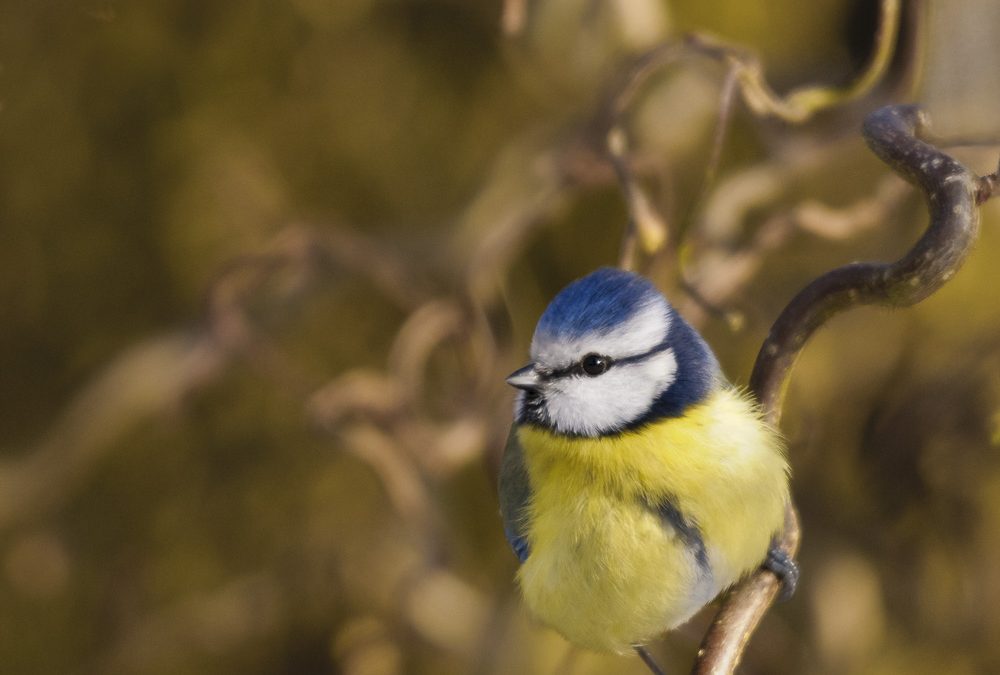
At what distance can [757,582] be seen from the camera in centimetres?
104

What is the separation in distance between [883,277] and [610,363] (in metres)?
0.46

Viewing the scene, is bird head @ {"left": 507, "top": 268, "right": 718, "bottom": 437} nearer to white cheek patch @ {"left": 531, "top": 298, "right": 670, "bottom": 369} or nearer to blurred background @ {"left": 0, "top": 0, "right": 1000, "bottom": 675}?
white cheek patch @ {"left": 531, "top": 298, "right": 670, "bottom": 369}

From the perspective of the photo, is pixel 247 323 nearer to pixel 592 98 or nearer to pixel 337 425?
pixel 337 425

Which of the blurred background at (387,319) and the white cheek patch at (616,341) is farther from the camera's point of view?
the blurred background at (387,319)

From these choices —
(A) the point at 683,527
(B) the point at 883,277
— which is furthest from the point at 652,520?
(B) the point at 883,277

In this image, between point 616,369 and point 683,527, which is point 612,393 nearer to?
point 616,369

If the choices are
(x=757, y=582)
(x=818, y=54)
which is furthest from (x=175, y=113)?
(x=757, y=582)

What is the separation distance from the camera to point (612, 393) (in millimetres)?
1237

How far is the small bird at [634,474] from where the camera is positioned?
1139 millimetres

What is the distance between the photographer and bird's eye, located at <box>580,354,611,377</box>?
121cm

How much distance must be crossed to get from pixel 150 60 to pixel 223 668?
134 cm

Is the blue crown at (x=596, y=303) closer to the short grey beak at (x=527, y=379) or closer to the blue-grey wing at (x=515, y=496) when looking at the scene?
the short grey beak at (x=527, y=379)

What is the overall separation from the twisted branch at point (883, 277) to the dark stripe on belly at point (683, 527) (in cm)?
11

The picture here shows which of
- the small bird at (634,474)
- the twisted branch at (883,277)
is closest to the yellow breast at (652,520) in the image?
the small bird at (634,474)
